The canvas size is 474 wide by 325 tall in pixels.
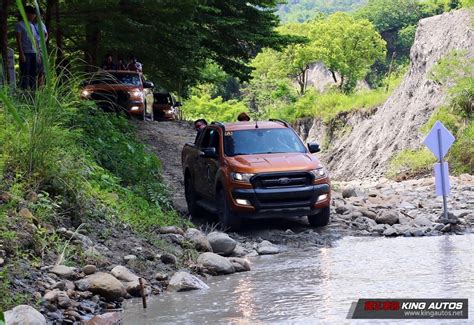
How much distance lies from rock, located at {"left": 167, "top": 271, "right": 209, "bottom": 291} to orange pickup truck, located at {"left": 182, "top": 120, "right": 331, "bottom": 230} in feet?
12.0

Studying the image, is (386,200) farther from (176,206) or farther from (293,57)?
(293,57)

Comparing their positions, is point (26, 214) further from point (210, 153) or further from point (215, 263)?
point (210, 153)

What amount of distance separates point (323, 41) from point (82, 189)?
212 ft

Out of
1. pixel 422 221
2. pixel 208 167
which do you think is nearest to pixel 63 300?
pixel 208 167

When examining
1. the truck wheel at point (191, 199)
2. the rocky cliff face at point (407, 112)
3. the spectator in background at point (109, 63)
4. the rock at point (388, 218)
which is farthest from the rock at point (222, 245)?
the rocky cliff face at point (407, 112)

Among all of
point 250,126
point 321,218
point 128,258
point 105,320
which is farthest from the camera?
point 250,126

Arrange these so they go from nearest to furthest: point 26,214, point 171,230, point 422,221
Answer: point 26,214, point 171,230, point 422,221

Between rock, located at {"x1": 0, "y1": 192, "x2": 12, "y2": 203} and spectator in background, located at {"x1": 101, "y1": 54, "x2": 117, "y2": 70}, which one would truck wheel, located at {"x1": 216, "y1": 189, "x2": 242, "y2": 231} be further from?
spectator in background, located at {"x1": 101, "y1": 54, "x2": 117, "y2": 70}

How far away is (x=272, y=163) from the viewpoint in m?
13.7

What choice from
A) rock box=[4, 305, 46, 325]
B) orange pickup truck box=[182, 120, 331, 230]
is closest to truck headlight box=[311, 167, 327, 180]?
orange pickup truck box=[182, 120, 331, 230]

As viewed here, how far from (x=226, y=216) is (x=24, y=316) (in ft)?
22.9

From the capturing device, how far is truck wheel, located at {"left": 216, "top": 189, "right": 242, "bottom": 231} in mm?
13719

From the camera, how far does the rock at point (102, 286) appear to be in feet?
28.9

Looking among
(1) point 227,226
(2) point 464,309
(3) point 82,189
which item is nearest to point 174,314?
(2) point 464,309
